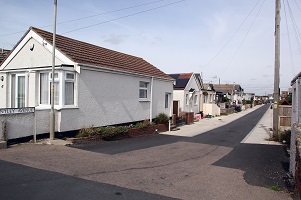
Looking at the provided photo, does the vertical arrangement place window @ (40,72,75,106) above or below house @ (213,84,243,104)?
below

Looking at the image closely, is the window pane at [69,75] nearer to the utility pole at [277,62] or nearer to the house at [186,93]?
the utility pole at [277,62]

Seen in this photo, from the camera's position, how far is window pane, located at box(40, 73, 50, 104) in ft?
39.4

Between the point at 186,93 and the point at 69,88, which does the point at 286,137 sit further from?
the point at 186,93

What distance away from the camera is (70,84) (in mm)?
11555

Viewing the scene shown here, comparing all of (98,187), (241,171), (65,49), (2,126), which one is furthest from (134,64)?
(98,187)

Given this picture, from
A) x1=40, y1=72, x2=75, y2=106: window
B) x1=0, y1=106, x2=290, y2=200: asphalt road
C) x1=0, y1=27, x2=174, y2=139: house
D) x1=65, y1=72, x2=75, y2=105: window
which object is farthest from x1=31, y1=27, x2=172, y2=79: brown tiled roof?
x1=0, y1=106, x2=290, y2=200: asphalt road

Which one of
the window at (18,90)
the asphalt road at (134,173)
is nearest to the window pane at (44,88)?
the window at (18,90)

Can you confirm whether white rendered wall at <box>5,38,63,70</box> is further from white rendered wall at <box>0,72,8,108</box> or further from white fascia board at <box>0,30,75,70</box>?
white rendered wall at <box>0,72,8,108</box>

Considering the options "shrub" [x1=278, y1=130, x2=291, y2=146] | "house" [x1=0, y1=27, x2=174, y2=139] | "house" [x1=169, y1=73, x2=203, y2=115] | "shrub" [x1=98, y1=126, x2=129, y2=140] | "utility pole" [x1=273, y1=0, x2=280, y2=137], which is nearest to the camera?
"house" [x1=0, y1=27, x2=174, y2=139]

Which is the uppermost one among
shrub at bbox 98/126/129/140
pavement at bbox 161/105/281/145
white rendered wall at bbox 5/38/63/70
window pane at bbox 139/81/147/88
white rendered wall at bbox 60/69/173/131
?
white rendered wall at bbox 5/38/63/70

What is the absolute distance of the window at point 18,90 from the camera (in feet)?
42.2

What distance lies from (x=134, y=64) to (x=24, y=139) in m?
9.30

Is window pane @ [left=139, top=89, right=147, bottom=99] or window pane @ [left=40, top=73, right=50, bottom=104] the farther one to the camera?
window pane @ [left=139, top=89, right=147, bottom=99]

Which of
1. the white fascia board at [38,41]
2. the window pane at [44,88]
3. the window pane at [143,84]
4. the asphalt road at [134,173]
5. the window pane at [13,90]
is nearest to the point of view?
the asphalt road at [134,173]
